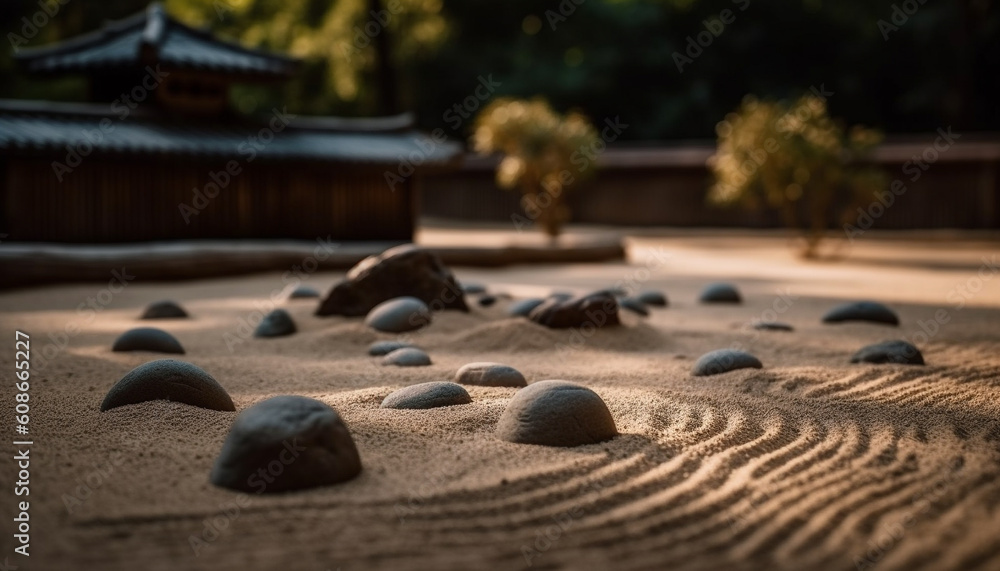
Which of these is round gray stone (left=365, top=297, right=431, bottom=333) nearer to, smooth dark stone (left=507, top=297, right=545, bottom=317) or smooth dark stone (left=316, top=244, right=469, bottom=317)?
smooth dark stone (left=316, top=244, right=469, bottom=317)

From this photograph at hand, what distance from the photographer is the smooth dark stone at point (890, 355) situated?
18.4 ft

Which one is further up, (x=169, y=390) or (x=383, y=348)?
(x=383, y=348)

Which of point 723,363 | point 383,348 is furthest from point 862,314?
point 383,348

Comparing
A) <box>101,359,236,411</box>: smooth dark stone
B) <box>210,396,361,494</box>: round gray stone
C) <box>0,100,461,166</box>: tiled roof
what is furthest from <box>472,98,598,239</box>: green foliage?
<box>210,396,361,494</box>: round gray stone

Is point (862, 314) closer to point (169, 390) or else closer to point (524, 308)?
point (524, 308)

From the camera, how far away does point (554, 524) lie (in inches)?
115

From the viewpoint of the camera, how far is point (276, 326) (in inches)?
267

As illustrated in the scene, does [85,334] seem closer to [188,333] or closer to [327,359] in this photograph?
[188,333]

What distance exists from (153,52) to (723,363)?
10.3 meters

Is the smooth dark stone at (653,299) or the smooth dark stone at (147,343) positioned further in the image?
the smooth dark stone at (653,299)

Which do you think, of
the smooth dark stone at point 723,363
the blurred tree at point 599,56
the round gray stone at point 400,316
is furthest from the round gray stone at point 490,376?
the blurred tree at point 599,56

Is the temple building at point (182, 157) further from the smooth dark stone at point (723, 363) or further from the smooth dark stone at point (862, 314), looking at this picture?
the smooth dark stone at point (723, 363)

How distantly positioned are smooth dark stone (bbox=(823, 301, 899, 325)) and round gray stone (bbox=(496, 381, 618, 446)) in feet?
14.1

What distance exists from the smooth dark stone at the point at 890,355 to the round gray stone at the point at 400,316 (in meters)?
2.84
